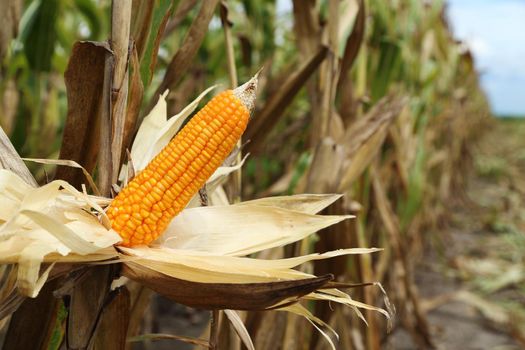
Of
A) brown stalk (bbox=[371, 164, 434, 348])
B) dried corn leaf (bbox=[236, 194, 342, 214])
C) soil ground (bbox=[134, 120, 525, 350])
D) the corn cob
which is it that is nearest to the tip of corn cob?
the corn cob

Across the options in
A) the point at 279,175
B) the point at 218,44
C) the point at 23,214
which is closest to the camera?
the point at 23,214

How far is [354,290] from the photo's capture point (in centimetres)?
141

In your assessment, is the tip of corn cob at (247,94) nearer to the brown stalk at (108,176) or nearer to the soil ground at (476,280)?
the brown stalk at (108,176)

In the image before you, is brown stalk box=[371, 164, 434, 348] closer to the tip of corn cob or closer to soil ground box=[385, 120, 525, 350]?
soil ground box=[385, 120, 525, 350]

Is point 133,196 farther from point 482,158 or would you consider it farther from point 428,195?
point 482,158

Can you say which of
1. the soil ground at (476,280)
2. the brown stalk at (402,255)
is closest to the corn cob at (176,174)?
the brown stalk at (402,255)

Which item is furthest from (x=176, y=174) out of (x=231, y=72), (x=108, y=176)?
(x=231, y=72)

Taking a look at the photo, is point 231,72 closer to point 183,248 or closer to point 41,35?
point 183,248

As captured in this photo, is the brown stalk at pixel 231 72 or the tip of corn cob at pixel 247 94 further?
the brown stalk at pixel 231 72

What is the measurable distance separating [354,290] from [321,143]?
1.71 ft

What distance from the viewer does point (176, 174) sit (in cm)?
50

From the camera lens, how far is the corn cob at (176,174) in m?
0.50

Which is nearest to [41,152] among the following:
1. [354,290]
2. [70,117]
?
[354,290]

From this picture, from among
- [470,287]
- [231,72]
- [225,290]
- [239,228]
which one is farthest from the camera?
[470,287]
